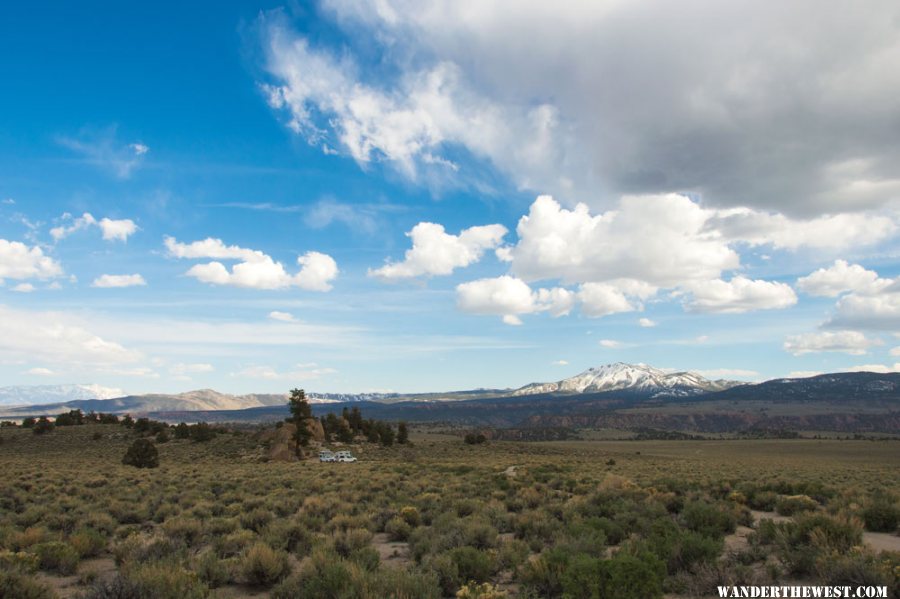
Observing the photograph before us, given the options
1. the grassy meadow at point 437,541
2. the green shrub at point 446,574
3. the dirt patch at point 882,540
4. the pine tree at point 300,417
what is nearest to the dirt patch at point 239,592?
the grassy meadow at point 437,541

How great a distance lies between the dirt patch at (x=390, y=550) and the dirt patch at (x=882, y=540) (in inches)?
387

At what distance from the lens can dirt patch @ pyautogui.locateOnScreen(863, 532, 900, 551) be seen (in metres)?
10.9

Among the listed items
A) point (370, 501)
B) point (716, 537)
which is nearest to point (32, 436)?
point (370, 501)

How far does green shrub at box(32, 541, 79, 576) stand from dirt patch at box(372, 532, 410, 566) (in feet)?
20.0

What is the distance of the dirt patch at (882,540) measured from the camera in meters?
10.9

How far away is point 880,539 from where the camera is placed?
11859 millimetres

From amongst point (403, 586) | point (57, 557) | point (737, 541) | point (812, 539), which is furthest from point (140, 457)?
point (812, 539)

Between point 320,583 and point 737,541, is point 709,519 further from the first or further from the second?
point 320,583

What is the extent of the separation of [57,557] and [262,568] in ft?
15.5

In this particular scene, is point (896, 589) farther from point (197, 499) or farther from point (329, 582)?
point (197, 499)

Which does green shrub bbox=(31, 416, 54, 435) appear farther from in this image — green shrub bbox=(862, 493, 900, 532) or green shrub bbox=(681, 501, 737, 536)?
green shrub bbox=(862, 493, 900, 532)

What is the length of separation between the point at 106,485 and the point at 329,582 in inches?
844

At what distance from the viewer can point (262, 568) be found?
931cm

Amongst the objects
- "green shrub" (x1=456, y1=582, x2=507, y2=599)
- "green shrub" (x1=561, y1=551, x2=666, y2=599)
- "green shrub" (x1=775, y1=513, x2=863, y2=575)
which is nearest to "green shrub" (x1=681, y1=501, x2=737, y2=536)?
"green shrub" (x1=775, y1=513, x2=863, y2=575)
